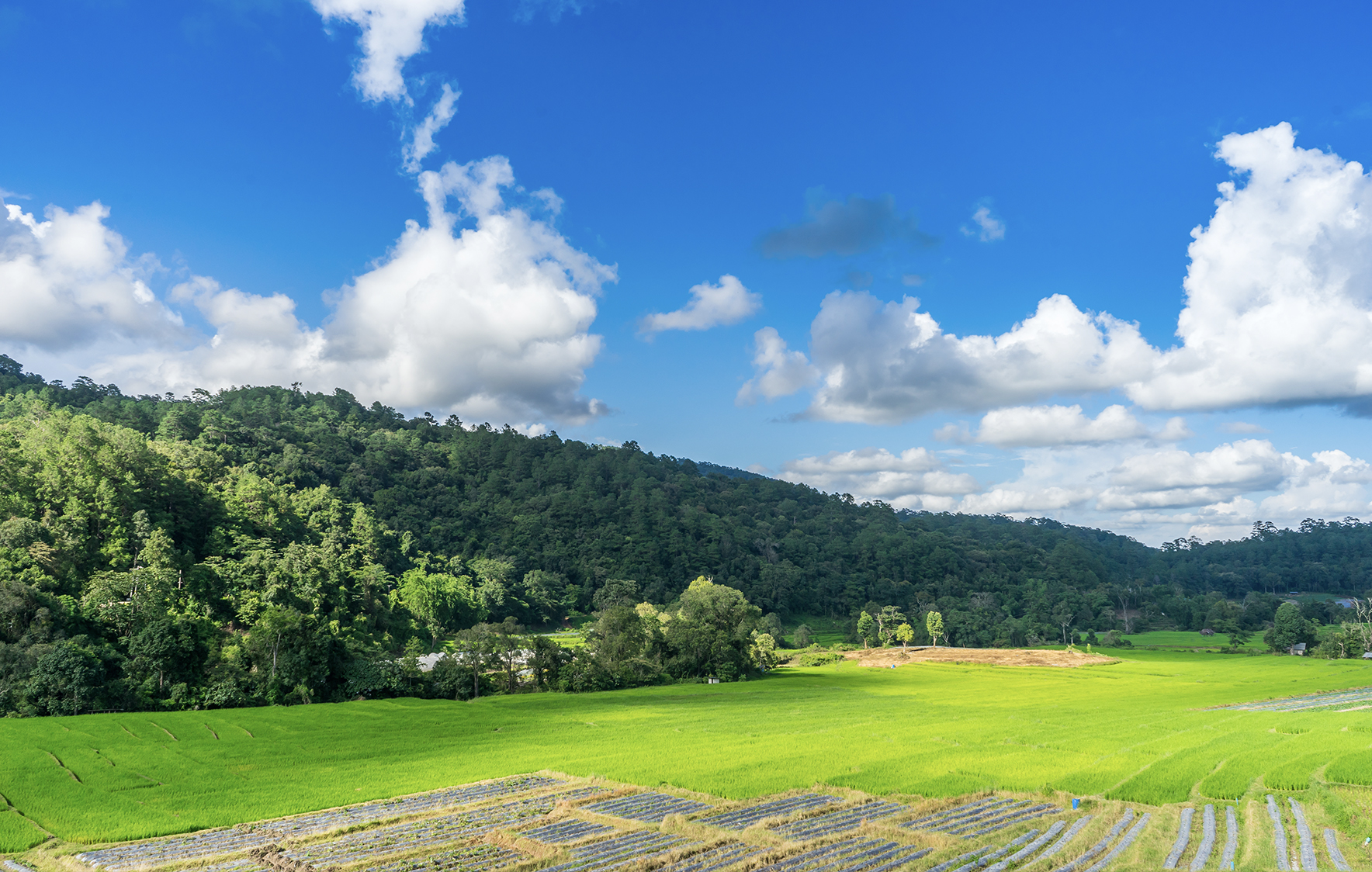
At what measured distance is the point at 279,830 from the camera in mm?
21969

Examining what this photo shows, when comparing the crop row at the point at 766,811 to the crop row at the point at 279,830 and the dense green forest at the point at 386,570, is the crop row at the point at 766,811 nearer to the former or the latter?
the crop row at the point at 279,830

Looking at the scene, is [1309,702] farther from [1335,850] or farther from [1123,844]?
[1123,844]

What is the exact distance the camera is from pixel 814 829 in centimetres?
2102

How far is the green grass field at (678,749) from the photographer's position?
2497 cm

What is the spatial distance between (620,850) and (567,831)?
264cm

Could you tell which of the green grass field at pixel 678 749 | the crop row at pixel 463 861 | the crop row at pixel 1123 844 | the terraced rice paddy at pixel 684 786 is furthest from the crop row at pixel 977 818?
the crop row at pixel 463 861

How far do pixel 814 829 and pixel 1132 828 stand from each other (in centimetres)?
851

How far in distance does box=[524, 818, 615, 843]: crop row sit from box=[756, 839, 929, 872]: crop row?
5.77m

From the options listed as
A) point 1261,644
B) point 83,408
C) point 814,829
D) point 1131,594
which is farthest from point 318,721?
point 1131,594

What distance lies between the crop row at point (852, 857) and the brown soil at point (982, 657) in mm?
71394

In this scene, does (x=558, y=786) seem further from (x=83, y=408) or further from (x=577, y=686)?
(x=83, y=408)

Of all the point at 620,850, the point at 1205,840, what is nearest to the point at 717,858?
the point at 620,850

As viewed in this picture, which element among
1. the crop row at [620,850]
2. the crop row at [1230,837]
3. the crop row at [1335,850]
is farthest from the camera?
the crop row at [620,850]

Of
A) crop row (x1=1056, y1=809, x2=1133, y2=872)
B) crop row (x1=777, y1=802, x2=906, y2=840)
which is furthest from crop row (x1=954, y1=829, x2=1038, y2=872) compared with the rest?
crop row (x1=777, y1=802, x2=906, y2=840)
